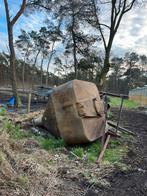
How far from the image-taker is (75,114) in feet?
16.3

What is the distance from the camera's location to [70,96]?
5102mm

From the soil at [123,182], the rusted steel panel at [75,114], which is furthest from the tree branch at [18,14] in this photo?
the soil at [123,182]

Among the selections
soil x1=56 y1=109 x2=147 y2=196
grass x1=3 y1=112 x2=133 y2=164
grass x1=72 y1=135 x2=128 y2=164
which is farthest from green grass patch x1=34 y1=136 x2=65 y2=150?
soil x1=56 y1=109 x2=147 y2=196

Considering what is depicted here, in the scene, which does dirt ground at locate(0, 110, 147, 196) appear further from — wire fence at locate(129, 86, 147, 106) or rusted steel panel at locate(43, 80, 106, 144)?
wire fence at locate(129, 86, 147, 106)

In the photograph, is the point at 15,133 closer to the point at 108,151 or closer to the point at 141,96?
the point at 108,151

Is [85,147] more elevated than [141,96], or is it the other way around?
[141,96]

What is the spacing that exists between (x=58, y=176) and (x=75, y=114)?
170 cm

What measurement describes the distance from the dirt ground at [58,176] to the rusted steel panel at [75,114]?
80cm

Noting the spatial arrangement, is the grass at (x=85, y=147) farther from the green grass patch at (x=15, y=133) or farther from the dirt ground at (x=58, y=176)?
the dirt ground at (x=58, y=176)

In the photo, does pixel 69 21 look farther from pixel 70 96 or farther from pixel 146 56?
pixel 146 56

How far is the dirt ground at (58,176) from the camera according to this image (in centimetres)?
285

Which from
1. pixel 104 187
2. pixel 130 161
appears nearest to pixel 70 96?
pixel 130 161

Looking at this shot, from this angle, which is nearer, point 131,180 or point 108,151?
point 131,180

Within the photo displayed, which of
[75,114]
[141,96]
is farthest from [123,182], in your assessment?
[141,96]
